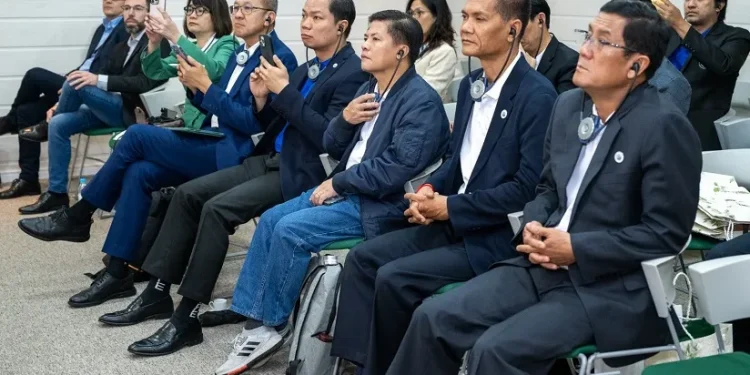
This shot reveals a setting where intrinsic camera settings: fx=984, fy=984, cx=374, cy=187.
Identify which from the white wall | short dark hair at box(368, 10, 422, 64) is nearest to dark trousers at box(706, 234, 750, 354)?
short dark hair at box(368, 10, 422, 64)

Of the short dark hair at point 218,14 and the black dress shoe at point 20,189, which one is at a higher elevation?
the short dark hair at point 218,14

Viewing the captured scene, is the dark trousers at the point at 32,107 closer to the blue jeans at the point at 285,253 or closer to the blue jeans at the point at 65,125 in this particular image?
the blue jeans at the point at 65,125

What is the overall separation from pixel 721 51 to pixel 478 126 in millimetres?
1783

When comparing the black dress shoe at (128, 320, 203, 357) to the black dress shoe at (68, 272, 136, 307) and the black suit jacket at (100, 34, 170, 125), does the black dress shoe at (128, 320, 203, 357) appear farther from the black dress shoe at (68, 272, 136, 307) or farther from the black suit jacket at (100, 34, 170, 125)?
the black suit jacket at (100, 34, 170, 125)

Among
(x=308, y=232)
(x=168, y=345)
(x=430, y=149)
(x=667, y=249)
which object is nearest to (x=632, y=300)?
(x=667, y=249)

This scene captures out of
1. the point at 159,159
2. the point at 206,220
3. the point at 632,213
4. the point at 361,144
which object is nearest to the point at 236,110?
the point at 159,159

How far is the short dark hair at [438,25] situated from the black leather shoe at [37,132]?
2.52m

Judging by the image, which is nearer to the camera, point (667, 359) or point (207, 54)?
point (667, 359)

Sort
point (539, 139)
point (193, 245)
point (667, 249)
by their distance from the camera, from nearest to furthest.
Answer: point (667, 249) < point (539, 139) < point (193, 245)

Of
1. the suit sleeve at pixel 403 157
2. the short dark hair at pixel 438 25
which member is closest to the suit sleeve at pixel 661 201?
the suit sleeve at pixel 403 157

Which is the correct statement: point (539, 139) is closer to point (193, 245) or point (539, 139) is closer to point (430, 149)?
point (430, 149)

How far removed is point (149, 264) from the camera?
12.6 feet

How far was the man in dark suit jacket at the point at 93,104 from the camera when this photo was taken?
5.39 meters

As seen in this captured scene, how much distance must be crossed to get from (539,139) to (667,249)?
62 cm
